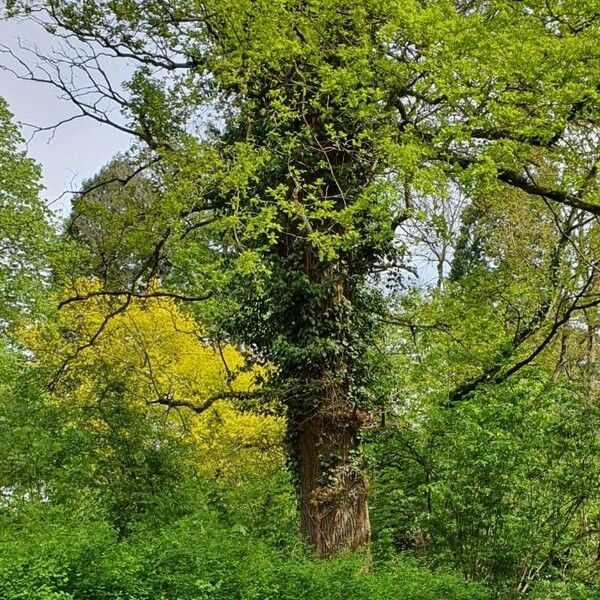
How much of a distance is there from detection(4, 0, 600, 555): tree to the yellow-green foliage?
121cm

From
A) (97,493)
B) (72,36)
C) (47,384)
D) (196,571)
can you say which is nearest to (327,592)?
(196,571)

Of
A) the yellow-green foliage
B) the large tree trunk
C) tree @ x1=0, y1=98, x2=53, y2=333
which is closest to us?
the large tree trunk

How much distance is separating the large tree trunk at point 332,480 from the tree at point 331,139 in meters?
0.02

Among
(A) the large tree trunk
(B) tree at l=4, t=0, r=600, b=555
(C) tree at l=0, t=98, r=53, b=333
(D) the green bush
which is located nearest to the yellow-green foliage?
(C) tree at l=0, t=98, r=53, b=333

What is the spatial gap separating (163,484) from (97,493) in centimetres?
115

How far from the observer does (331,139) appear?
7336 millimetres

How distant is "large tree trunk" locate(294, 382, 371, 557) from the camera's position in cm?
721

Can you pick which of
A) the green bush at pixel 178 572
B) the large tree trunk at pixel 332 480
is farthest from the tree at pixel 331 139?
the green bush at pixel 178 572

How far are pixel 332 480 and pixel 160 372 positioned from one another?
612 cm

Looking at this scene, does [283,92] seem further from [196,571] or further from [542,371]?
[196,571]

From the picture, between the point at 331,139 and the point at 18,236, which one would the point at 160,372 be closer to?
the point at 18,236

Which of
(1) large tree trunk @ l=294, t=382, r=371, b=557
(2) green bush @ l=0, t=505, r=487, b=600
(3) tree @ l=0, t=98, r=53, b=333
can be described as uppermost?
(3) tree @ l=0, t=98, r=53, b=333

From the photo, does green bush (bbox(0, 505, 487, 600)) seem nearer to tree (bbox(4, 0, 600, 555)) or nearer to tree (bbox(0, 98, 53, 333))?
tree (bbox(4, 0, 600, 555))

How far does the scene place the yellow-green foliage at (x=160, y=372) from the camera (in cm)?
923
